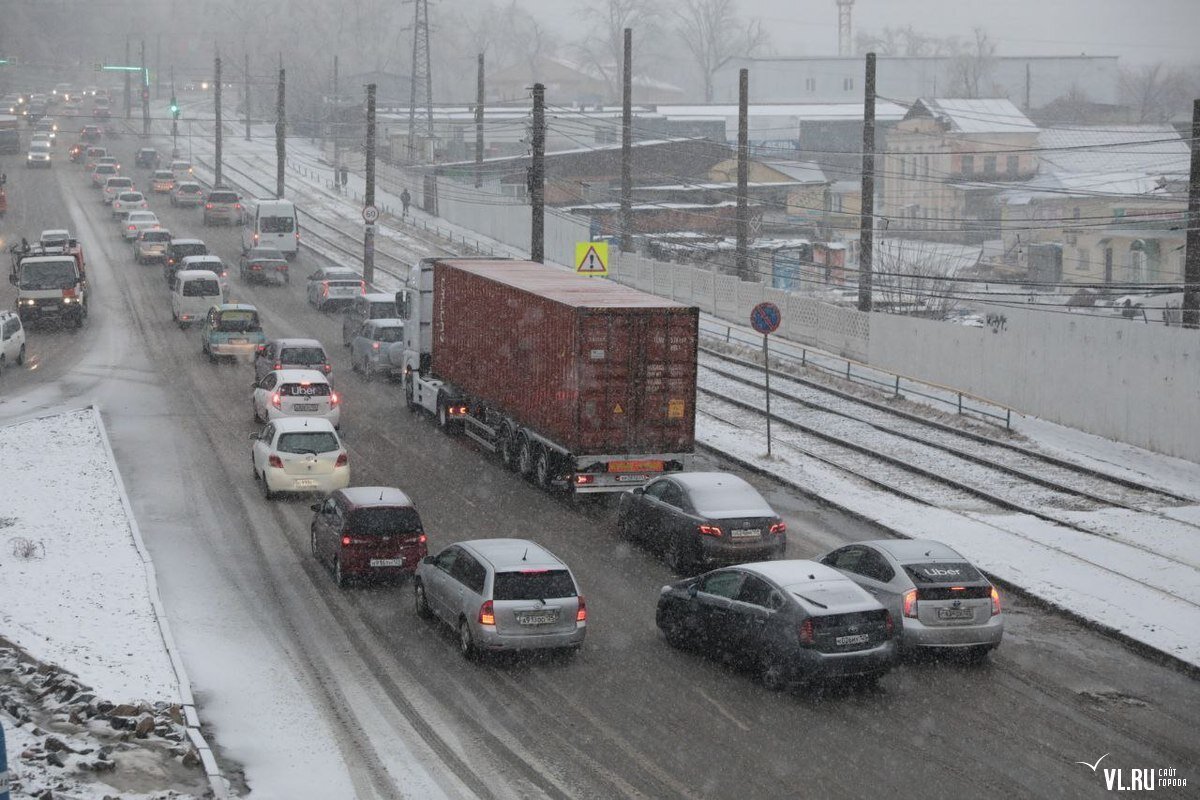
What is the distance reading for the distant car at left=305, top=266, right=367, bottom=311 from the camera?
165 feet

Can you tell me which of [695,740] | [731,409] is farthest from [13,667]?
[731,409]

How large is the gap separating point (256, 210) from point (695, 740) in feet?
168

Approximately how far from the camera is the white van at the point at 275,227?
60562 millimetres

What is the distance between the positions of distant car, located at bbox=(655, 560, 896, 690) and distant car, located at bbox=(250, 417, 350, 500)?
10263 mm

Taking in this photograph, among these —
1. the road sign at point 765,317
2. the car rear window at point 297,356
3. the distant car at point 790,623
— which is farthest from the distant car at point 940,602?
the car rear window at point 297,356

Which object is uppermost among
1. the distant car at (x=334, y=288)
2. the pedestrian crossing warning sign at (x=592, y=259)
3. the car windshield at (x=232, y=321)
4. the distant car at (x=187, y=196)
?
the distant car at (x=187, y=196)

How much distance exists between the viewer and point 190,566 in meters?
21.1

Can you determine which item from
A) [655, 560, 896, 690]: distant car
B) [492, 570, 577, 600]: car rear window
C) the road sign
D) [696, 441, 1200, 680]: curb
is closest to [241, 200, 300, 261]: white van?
the road sign

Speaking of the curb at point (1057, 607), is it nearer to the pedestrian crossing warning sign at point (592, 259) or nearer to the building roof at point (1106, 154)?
the pedestrian crossing warning sign at point (592, 259)

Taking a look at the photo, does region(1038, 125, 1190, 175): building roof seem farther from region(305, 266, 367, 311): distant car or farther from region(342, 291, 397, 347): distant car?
region(342, 291, 397, 347): distant car

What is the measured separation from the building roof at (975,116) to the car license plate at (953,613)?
8639 cm

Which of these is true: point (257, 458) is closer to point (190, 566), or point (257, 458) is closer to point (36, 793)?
point (190, 566)

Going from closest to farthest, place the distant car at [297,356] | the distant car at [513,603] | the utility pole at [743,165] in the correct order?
1. the distant car at [513,603]
2. the distant car at [297,356]
3. the utility pole at [743,165]

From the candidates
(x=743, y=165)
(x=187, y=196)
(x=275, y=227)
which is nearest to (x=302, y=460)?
(x=743, y=165)
